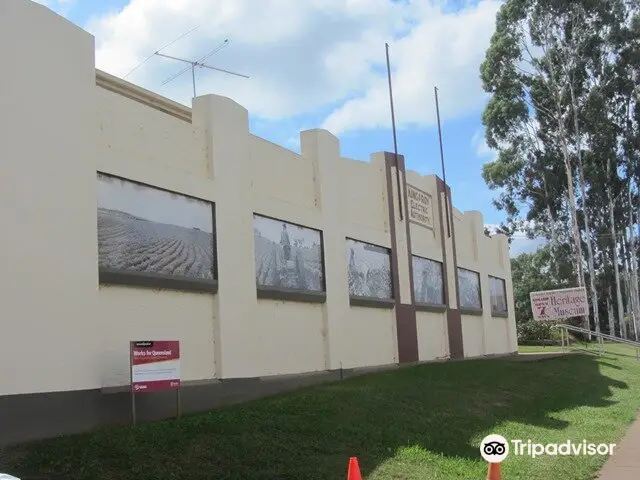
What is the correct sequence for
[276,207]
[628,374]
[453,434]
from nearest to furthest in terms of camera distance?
[453,434] → [276,207] → [628,374]

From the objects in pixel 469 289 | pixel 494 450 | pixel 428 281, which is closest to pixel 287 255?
pixel 428 281

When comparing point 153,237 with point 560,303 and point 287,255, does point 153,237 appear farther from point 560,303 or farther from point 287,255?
point 560,303

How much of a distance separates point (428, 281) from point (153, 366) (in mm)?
12971

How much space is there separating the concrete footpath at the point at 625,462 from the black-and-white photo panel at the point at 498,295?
52.3ft

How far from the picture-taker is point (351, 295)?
16.0m

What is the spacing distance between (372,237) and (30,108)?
10204 mm

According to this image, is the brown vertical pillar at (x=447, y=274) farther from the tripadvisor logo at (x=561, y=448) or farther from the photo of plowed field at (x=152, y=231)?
the photo of plowed field at (x=152, y=231)

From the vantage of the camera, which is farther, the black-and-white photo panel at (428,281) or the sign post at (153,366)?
the black-and-white photo panel at (428,281)

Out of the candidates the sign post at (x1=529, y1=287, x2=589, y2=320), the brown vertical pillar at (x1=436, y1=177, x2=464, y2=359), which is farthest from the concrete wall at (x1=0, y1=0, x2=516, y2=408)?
the sign post at (x1=529, y1=287, x2=589, y2=320)

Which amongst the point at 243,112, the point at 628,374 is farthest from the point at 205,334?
the point at 628,374

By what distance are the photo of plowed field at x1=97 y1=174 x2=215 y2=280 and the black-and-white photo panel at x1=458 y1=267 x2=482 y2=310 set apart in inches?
548

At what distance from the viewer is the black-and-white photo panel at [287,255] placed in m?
13.0

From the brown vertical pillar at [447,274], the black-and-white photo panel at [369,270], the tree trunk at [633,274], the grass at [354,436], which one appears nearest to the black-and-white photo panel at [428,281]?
the brown vertical pillar at [447,274]

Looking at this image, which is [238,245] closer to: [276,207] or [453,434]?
[276,207]
